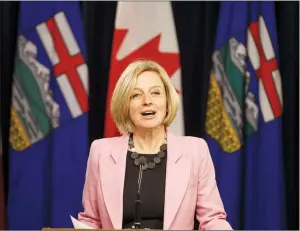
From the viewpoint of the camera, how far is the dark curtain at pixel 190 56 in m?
3.61

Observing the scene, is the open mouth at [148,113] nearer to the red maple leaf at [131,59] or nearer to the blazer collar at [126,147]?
the blazer collar at [126,147]

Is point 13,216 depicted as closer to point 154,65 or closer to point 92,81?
point 92,81

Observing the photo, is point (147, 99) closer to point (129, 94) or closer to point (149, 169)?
point (129, 94)

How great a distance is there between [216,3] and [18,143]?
1486 mm

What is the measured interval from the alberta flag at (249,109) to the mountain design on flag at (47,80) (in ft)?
2.63

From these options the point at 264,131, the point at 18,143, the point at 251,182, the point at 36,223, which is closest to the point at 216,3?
the point at 264,131

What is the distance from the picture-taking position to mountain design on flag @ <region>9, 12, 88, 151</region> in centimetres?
351

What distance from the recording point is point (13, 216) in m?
3.57

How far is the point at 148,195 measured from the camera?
1957 mm

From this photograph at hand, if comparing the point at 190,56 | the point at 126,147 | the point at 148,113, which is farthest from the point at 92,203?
the point at 190,56

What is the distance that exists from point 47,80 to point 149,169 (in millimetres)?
1657

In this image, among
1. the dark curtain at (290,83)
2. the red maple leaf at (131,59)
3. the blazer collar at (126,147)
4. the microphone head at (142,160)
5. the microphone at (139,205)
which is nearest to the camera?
the microphone at (139,205)

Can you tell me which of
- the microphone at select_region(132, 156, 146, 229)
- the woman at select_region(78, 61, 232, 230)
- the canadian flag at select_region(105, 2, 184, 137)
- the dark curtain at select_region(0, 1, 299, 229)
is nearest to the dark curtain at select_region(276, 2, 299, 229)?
the dark curtain at select_region(0, 1, 299, 229)

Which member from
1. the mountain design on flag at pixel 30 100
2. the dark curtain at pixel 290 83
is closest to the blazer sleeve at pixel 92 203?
the mountain design on flag at pixel 30 100
